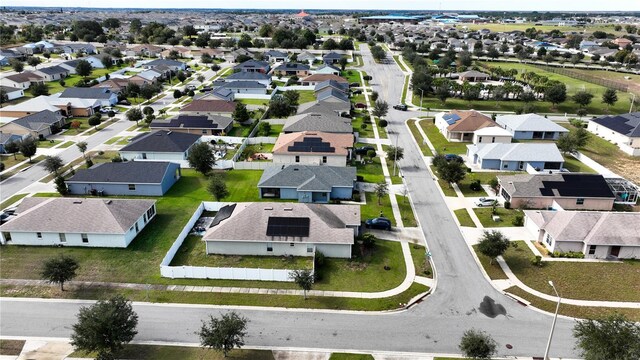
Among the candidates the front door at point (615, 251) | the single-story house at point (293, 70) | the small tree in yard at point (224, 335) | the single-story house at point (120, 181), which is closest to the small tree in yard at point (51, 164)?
the single-story house at point (120, 181)

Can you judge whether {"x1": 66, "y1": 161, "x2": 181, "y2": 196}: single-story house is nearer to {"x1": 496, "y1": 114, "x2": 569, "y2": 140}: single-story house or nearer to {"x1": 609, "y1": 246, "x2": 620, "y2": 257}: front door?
{"x1": 609, "y1": 246, "x2": 620, "y2": 257}: front door

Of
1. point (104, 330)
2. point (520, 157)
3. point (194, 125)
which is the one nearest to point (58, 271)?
point (104, 330)

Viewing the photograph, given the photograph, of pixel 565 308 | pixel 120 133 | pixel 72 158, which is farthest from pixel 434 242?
pixel 120 133

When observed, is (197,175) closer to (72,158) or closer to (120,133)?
(72,158)

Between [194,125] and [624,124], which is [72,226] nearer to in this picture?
[194,125]

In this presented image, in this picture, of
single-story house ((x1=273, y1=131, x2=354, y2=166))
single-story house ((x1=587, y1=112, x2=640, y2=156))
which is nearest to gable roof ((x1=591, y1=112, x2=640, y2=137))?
single-story house ((x1=587, y1=112, x2=640, y2=156))

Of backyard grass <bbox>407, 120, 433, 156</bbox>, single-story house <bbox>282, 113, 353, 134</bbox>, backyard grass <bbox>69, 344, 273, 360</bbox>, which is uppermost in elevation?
single-story house <bbox>282, 113, 353, 134</bbox>
